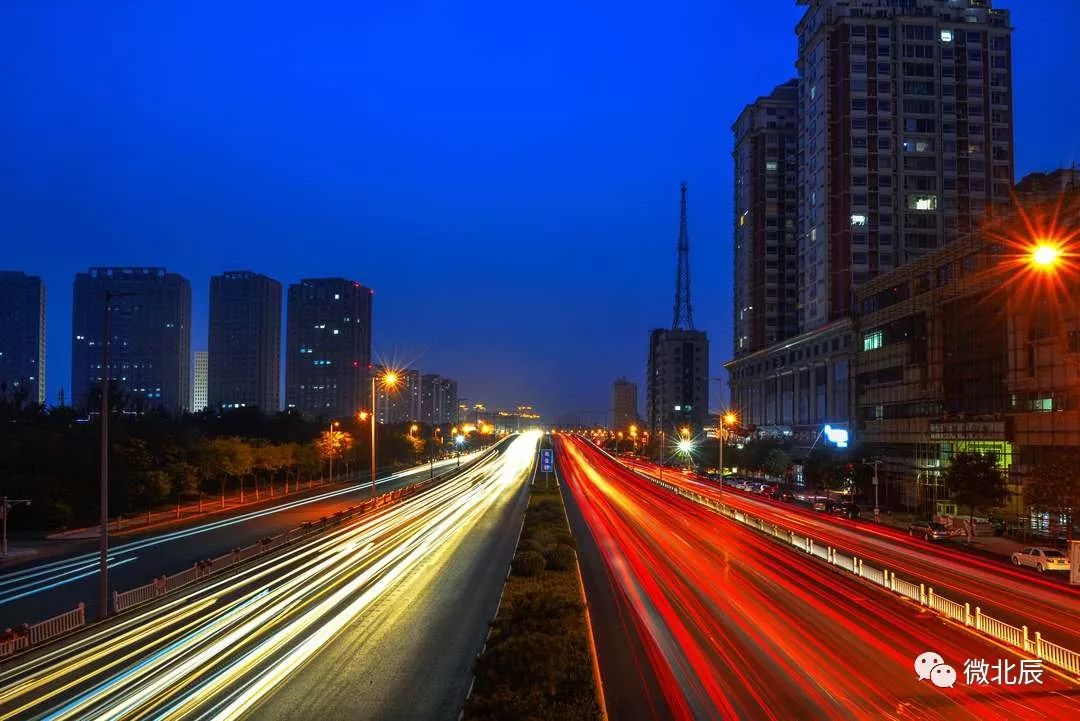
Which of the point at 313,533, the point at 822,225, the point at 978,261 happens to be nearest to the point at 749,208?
the point at 822,225

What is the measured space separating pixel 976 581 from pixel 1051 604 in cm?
393

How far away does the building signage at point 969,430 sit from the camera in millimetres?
48594

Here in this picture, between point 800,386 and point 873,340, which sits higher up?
point 873,340

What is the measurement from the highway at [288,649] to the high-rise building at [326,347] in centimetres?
14885

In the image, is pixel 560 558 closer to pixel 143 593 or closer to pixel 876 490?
pixel 143 593

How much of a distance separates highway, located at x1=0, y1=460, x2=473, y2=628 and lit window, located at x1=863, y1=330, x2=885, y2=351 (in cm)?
4644

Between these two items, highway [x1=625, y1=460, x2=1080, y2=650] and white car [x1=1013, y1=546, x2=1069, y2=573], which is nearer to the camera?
highway [x1=625, y1=460, x2=1080, y2=650]

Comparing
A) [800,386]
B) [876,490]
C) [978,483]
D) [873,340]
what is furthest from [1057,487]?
[800,386]

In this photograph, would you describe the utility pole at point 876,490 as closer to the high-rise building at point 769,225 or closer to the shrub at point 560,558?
the shrub at point 560,558

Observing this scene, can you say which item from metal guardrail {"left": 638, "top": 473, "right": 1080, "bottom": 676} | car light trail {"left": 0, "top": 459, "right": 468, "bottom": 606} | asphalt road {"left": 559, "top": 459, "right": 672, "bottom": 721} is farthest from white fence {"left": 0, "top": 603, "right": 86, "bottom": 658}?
metal guardrail {"left": 638, "top": 473, "right": 1080, "bottom": 676}

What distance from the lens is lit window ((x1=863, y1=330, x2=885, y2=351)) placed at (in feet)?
224

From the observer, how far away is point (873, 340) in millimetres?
70188

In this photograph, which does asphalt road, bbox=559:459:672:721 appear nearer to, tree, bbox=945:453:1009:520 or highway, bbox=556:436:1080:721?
highway, bbox=556:436:1080:721

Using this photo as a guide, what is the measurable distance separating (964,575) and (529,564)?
16.2 meters
